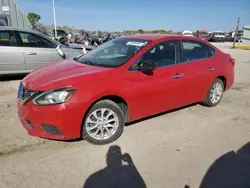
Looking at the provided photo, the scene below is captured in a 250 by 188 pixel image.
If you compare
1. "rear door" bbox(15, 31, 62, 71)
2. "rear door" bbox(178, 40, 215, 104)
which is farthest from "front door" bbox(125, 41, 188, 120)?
"rear door" bbox(15, 31, 62, 71)

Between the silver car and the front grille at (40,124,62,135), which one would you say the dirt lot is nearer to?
the front grille at (40,124,62,135)

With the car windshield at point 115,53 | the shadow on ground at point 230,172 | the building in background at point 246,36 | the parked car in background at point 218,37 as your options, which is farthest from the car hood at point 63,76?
the parked car in background at point 218,37

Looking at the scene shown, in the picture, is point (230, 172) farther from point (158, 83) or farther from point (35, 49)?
point (35, 49)

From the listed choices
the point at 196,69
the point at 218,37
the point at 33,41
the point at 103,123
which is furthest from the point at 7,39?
the point at 218,37

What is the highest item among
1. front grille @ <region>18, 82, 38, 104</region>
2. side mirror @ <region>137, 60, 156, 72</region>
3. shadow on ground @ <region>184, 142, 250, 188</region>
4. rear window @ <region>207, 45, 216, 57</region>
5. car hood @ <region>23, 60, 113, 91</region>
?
rear window @ <region>207, 45, 216, 57</region>

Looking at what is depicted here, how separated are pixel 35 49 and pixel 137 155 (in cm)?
530

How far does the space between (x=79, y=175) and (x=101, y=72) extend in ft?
4.80

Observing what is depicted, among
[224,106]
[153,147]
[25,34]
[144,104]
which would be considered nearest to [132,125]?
[144,104]

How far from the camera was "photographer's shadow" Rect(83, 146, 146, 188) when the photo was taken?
8.46ft

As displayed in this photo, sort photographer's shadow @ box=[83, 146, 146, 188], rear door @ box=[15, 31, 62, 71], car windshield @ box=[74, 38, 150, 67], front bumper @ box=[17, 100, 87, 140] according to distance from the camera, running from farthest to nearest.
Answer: rear door @ box=[15, 31, 62, 71] < car windshield @ box=[74, 38, 150, 67] < front bumper @ box=[17, 100, 87, 140] < photographer's shadow @ box=[83, 146, 146, 188]

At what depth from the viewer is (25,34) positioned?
23.0 ft

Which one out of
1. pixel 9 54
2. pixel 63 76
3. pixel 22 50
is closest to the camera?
pixel 63 76

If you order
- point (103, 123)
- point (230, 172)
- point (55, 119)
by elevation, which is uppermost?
point (55, 119)

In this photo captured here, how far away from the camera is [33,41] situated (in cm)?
707
